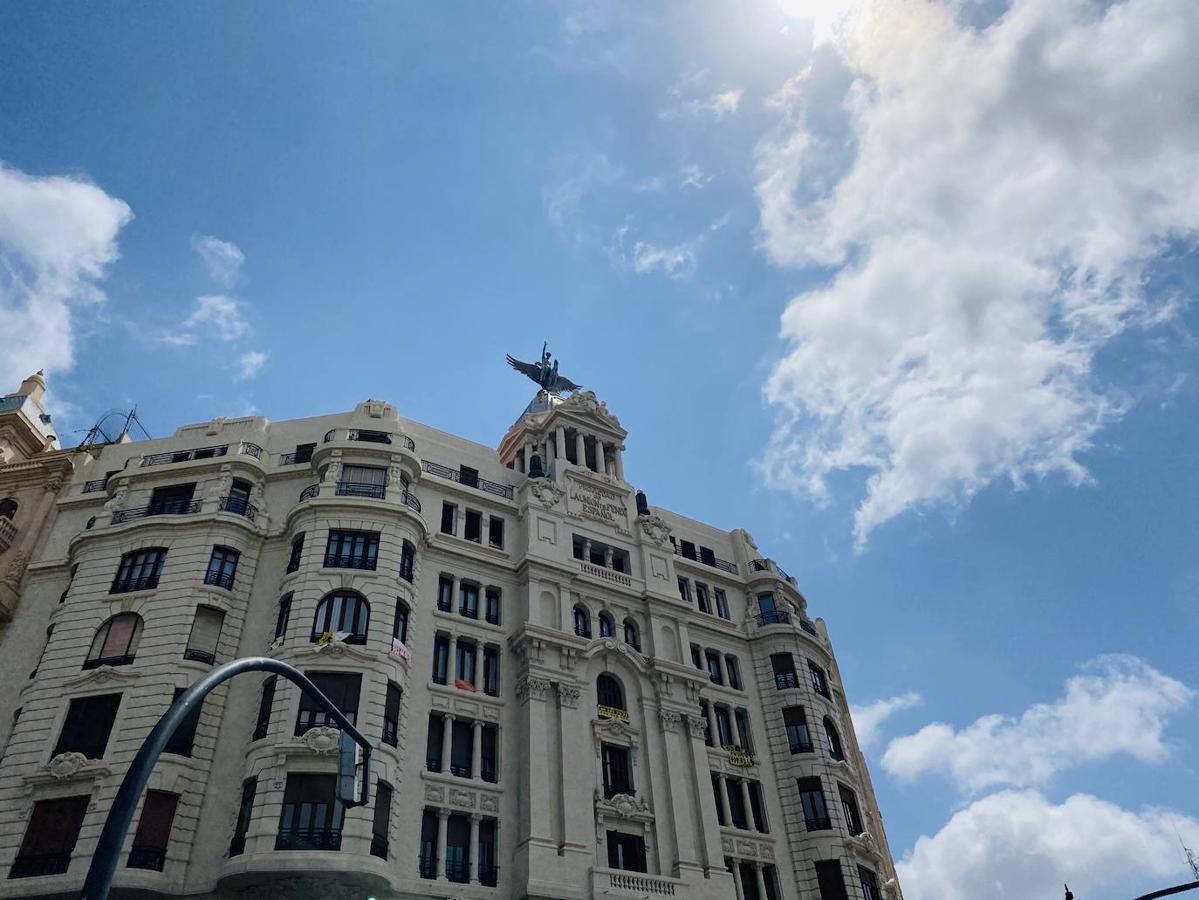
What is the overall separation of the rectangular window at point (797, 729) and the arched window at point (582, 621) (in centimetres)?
1229

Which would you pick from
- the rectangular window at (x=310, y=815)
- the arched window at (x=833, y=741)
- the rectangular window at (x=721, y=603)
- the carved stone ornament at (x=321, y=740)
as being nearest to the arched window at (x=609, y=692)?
the rectangular window at (x=721, y=603)

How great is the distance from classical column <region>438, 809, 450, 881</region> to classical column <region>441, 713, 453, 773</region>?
1.75m

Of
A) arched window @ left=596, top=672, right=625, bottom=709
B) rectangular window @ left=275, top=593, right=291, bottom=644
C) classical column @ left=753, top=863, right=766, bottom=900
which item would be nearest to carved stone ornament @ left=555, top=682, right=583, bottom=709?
arched window @ left=596, top=672, right=625, bottom=709

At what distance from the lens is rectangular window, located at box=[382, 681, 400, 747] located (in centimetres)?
3431

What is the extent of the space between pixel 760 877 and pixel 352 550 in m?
24.4

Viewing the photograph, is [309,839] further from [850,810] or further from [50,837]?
[850,810]

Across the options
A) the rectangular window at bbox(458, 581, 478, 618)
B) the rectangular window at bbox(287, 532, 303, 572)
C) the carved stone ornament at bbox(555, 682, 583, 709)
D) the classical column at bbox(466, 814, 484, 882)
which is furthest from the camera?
the rectangular window at bbox(458, 581, 478, 618)

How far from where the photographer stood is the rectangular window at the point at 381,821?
3123 cm

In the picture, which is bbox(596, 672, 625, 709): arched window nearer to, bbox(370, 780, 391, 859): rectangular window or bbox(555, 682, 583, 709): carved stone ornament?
bbox(555, 682, 583, 709): carved stone ornament

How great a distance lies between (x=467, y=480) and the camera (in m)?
47.5

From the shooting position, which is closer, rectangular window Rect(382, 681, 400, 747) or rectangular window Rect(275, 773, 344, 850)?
rectangular window Rect(275, 773, 344, 850)

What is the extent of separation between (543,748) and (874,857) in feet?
62.7

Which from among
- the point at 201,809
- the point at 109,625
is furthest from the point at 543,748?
the point at 109,625

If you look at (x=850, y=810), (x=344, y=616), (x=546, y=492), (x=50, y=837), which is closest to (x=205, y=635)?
(x=344, y=616)
